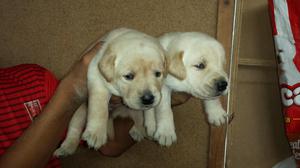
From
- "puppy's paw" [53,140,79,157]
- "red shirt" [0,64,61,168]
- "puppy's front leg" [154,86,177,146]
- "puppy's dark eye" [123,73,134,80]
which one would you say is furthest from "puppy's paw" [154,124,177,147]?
"red shirt" [0,64,61,168]

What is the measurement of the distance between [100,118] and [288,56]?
37.7 inches

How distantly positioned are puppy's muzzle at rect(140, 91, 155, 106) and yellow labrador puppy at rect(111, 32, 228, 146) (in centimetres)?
18

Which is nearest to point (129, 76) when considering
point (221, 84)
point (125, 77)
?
point (125, 77)

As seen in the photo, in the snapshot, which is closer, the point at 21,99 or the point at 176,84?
the point at 176,84

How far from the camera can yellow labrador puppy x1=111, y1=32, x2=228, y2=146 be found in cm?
142

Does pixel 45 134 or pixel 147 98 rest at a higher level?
pixel 147 98

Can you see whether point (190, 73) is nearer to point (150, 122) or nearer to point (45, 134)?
point (150, 122)

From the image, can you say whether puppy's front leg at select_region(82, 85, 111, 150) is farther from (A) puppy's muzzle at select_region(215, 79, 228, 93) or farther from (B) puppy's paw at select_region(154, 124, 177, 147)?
(A) puppy's muzzle at select_region(215, 79, 228, 93)

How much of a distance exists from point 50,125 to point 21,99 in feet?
→ 0.99

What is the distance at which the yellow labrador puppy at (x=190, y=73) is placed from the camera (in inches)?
55.9

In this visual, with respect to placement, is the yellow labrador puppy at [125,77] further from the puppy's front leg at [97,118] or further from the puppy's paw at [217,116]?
the puppy's paw at [217,116]

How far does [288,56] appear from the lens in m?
1.70

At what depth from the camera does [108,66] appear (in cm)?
137

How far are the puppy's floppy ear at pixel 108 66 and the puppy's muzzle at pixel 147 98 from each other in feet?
0.54
